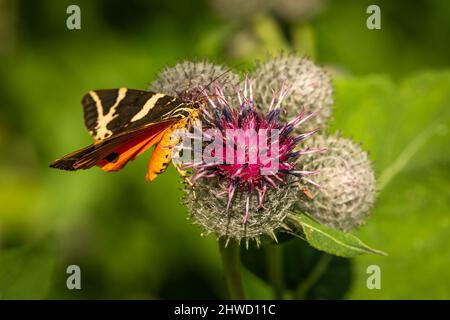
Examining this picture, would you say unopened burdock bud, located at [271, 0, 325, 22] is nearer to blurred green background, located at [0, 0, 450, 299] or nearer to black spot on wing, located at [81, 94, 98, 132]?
blurred green background, located at [0, 0, 450, 299]

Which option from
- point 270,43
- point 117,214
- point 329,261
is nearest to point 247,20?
point 270,43

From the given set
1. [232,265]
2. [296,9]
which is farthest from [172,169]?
[232,265]

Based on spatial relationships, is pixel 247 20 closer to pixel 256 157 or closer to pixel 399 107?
pixel 399 107

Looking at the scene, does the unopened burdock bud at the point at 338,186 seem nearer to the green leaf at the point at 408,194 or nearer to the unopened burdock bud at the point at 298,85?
the unopened burdock bud at the point at 298,85

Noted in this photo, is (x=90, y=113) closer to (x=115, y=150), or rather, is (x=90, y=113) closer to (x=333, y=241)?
(x=115, y=150)

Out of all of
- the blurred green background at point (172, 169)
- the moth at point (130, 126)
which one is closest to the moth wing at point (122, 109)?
the moth at point (130, 126)

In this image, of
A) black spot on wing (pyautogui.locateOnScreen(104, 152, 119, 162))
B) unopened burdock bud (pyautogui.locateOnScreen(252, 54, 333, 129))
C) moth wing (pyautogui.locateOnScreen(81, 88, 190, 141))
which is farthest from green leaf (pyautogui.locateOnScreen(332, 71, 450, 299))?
black spot on wing (pyautogui.locateOnScreen(104, 152, 119, 162))

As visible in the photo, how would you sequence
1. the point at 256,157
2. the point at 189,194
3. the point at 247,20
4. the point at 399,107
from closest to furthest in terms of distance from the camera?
Result: the point at 256,157
the point at 189,194
the point at 399,107
the point at 247,20
